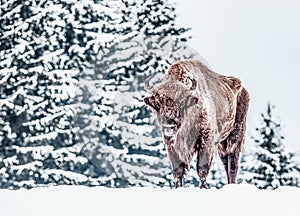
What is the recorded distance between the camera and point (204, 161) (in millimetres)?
7980

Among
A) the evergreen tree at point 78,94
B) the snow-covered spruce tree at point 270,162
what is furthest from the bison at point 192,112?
the snow-covered spruce tree at point 270,162

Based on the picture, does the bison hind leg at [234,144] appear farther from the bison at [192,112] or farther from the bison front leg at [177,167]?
the bison front leg at [177,167]

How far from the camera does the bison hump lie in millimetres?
9180

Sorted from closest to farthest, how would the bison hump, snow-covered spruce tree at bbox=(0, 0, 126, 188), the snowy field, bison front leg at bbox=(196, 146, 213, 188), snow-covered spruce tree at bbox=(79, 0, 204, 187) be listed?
the snowy field, bison front leg at bbox=(196, 146, 213, 188), the bison hump, snow-covered spruce tree at bbox=(0, 0, 126, 188), snow-covered spruce tree at bbox=(79, 0, 204, 187)

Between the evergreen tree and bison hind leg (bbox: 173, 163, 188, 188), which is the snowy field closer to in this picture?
bison hind leg (bbox: 173, 163, 188, 188)

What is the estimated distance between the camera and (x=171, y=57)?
74.8 ft

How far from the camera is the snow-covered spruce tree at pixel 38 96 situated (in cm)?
2148

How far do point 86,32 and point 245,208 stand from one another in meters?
18.9

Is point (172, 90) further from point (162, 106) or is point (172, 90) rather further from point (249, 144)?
point (249, 144)

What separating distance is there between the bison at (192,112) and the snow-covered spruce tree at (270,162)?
1623 centimetres

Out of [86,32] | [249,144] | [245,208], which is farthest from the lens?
[249,144]

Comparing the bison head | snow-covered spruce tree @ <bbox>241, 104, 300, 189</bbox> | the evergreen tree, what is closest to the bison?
the bison head

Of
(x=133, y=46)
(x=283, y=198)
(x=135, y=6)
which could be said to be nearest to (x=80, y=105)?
(x=133, y=46)

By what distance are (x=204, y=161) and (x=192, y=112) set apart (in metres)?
0.56
